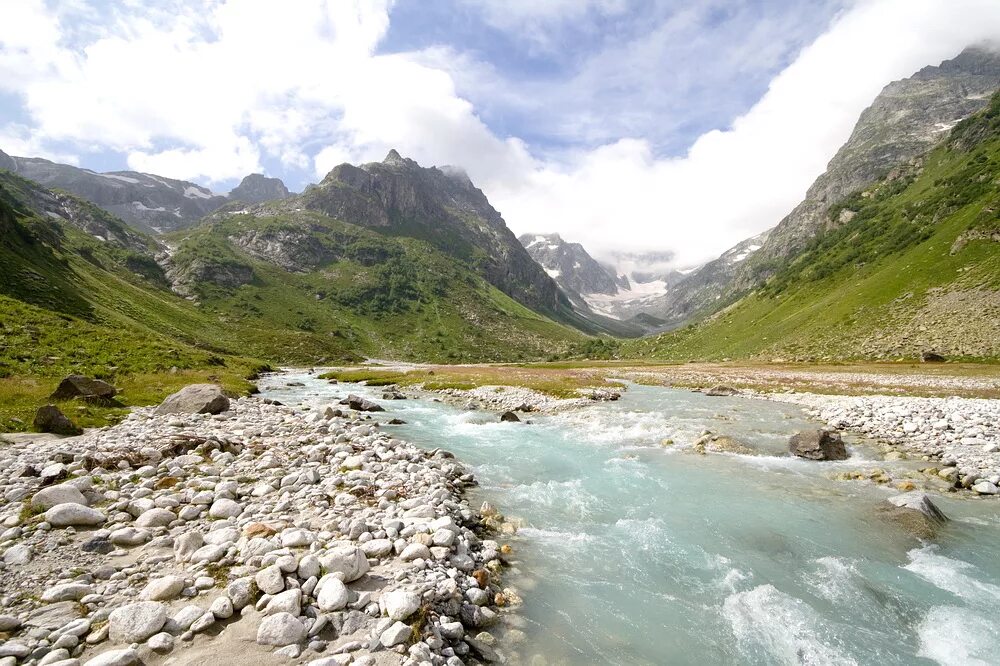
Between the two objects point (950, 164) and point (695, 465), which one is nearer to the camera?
point (695, 465)

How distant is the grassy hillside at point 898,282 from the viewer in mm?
79625

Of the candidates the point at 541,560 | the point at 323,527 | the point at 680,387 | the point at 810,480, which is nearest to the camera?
the point at 323,527

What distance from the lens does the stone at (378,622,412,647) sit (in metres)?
6.21

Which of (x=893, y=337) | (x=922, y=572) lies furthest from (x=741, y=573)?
(x=893, y=337)

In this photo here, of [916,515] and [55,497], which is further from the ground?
[55,497]

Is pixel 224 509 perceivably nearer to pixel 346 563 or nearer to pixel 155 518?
pixel 155 518

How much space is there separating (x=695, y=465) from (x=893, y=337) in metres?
95.8

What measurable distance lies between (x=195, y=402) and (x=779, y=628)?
2771 cm

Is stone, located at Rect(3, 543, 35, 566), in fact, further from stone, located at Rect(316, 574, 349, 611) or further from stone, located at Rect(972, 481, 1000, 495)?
stone, located at Rect(972, 481, 1000, 495)

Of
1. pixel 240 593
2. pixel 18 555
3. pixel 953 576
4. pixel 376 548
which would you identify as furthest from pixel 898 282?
pixel 18 555

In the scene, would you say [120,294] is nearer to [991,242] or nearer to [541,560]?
[541,560]

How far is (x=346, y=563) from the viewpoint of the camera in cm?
765

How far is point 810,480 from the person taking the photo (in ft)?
57.4

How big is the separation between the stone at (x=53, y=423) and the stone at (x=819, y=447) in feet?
107
